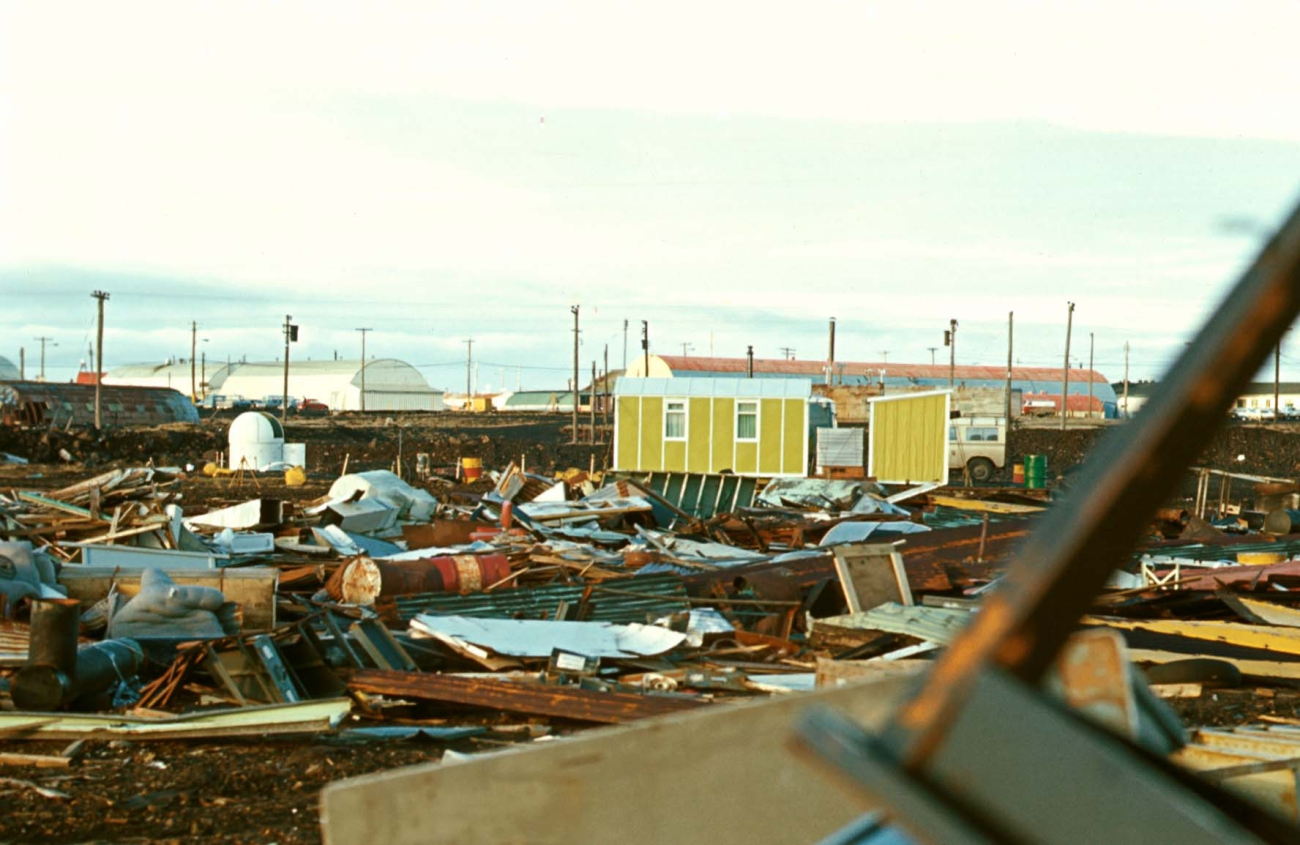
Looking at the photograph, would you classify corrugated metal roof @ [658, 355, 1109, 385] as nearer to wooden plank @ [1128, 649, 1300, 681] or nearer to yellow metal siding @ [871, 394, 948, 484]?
yellow metal siding @ [871, 394, 948, 484]

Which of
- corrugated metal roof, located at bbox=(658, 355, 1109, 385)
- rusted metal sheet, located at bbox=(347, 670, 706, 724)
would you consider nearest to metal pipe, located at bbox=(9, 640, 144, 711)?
rusted metal sheet, located at bbox=(347, 670, 706, 724)

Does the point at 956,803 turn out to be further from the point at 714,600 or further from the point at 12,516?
the point at 12,516

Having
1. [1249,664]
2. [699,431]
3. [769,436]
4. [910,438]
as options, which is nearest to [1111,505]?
[1249,664]

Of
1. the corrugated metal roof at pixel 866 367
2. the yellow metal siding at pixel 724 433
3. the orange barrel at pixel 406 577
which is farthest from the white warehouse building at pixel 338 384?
the orange barrel at pixel 406 577

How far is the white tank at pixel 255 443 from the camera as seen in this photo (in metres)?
35.5

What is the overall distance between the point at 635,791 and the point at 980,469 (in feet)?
111

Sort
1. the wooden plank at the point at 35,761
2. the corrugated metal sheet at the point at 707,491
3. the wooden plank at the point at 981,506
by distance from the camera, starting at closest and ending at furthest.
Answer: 1. the wooden plank at the point at 35,761
2. the wooden plank at the point at 981,506
3. the corrugated metal sheet at the point at 707,491

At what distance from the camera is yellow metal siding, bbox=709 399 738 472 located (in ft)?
96.7

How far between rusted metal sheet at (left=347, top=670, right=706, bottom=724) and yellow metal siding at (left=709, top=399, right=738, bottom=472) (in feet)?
70.3

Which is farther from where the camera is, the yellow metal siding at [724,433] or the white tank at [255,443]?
the white tank at [255,443]

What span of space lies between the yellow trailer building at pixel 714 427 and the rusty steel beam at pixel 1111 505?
28460mm

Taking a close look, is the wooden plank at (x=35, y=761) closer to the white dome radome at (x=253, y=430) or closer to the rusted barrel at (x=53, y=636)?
the rusted barrel at (x=53, y=636)

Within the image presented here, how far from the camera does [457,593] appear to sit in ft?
38.5

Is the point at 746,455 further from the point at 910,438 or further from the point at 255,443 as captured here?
the point at 255,443
